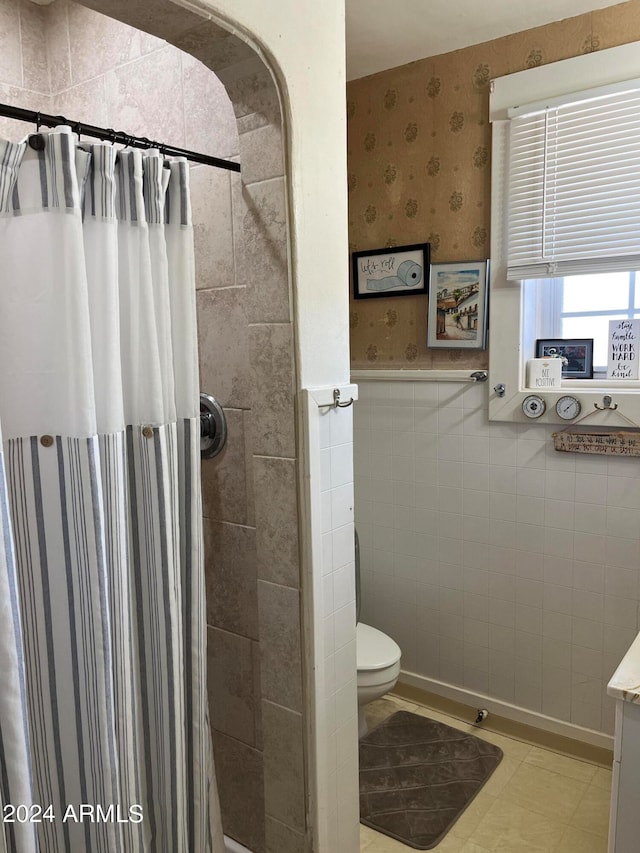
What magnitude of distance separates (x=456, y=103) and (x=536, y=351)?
950mm

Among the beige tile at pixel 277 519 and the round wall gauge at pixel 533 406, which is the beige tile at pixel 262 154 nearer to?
the beige tile at pixel 277 519

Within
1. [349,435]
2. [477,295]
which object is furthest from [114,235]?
[477,295]

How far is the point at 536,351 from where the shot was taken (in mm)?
2486

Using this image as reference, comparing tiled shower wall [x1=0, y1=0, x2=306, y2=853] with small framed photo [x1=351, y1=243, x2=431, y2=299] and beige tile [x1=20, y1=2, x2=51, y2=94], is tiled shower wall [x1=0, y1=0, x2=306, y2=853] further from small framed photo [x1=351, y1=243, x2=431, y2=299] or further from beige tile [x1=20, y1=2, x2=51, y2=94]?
small framed photo [x1=351, y1=243, x2=431, y2=299]

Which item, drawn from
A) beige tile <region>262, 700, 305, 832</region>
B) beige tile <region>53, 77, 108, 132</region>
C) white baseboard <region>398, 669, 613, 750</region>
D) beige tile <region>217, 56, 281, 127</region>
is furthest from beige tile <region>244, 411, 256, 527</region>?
white baseboard <region>398, 669, 613, 750</region>

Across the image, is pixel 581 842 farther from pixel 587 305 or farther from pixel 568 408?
pixel 587 305

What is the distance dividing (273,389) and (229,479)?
1.12 feet

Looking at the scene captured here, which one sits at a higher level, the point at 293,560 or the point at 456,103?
the point at 456,103

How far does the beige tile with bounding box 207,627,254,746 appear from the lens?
5.65 ft

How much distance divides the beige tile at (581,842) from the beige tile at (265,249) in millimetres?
1792

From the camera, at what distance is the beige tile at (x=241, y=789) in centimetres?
174

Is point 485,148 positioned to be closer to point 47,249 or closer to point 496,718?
point 47,249

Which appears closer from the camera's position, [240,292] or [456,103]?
[240,292]

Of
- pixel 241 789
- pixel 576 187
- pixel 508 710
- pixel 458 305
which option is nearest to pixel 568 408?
pixel 458 305
